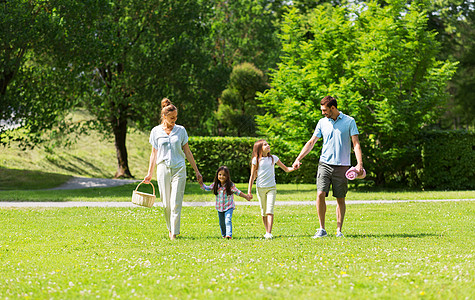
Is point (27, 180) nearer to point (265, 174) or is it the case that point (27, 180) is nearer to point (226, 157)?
point (226, 157)

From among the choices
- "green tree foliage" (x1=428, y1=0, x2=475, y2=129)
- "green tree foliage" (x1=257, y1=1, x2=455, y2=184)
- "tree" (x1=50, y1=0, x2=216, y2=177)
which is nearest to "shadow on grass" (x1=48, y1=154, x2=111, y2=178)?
"tree" (x1=50, y1=0, x2=216, y2=177)

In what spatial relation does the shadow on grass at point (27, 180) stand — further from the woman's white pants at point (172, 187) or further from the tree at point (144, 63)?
the woman's white pants at point (172, 187)

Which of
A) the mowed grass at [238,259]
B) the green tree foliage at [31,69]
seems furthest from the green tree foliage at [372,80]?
the green tree foliage at [31,69]

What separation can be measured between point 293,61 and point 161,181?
1399 cm

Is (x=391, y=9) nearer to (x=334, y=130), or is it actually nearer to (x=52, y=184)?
(x=334, y=130)

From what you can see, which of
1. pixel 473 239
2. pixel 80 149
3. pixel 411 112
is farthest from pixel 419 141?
pixel 80 149

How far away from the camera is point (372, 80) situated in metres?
19.6

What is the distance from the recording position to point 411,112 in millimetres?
19766

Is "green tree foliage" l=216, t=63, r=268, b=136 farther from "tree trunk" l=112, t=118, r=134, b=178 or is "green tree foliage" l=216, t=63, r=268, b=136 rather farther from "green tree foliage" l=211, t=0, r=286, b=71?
"tree trunk" l=112, t=118, r=134, b=178

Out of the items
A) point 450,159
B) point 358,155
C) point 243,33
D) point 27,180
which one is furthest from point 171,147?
point 243,33

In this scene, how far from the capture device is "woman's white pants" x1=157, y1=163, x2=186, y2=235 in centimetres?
827

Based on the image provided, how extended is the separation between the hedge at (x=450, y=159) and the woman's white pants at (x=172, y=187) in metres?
15.6

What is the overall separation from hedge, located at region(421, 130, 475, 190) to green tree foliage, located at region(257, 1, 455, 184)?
0.78 meters

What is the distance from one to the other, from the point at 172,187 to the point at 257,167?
1.42 metres
